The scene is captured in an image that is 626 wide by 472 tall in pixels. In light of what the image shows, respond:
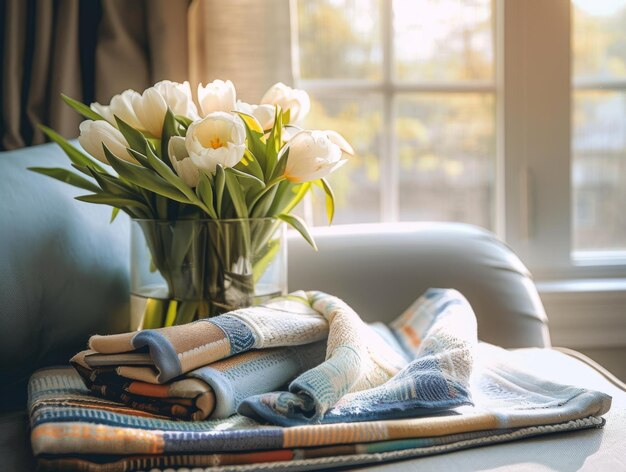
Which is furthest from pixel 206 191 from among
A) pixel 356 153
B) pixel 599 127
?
pixel 599 127

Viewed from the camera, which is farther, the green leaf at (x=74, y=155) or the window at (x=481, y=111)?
A: the window at (x=481, y=111)

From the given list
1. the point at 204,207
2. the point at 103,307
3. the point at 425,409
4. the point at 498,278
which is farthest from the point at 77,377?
the point at 498,278

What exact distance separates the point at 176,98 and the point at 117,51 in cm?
64

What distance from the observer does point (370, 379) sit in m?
0.87

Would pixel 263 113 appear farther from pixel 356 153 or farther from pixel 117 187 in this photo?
pixel 356 153

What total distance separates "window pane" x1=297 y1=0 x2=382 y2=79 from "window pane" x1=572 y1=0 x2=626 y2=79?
506 millimetres

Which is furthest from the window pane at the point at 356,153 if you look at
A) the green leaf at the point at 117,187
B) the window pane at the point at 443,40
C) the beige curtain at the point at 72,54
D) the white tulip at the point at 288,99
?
the green leaf at the point at 117,187

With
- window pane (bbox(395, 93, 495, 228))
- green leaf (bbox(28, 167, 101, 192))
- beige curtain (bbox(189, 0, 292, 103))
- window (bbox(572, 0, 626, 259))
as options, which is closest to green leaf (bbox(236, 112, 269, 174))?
green leaf (bbox(28, 167, 101, 192))

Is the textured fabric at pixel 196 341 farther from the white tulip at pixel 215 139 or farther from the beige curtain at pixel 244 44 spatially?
the beige curtain at pixel 244 44

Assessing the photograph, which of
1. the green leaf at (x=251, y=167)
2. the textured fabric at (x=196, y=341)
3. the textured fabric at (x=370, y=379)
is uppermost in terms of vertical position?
the green leaf at (x=251, y=167)

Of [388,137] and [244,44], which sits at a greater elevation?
[244,44]

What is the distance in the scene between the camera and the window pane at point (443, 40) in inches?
70.1

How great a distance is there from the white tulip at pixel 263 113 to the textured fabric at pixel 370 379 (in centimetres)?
25

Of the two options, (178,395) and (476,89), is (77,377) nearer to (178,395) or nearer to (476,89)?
(178,395)
